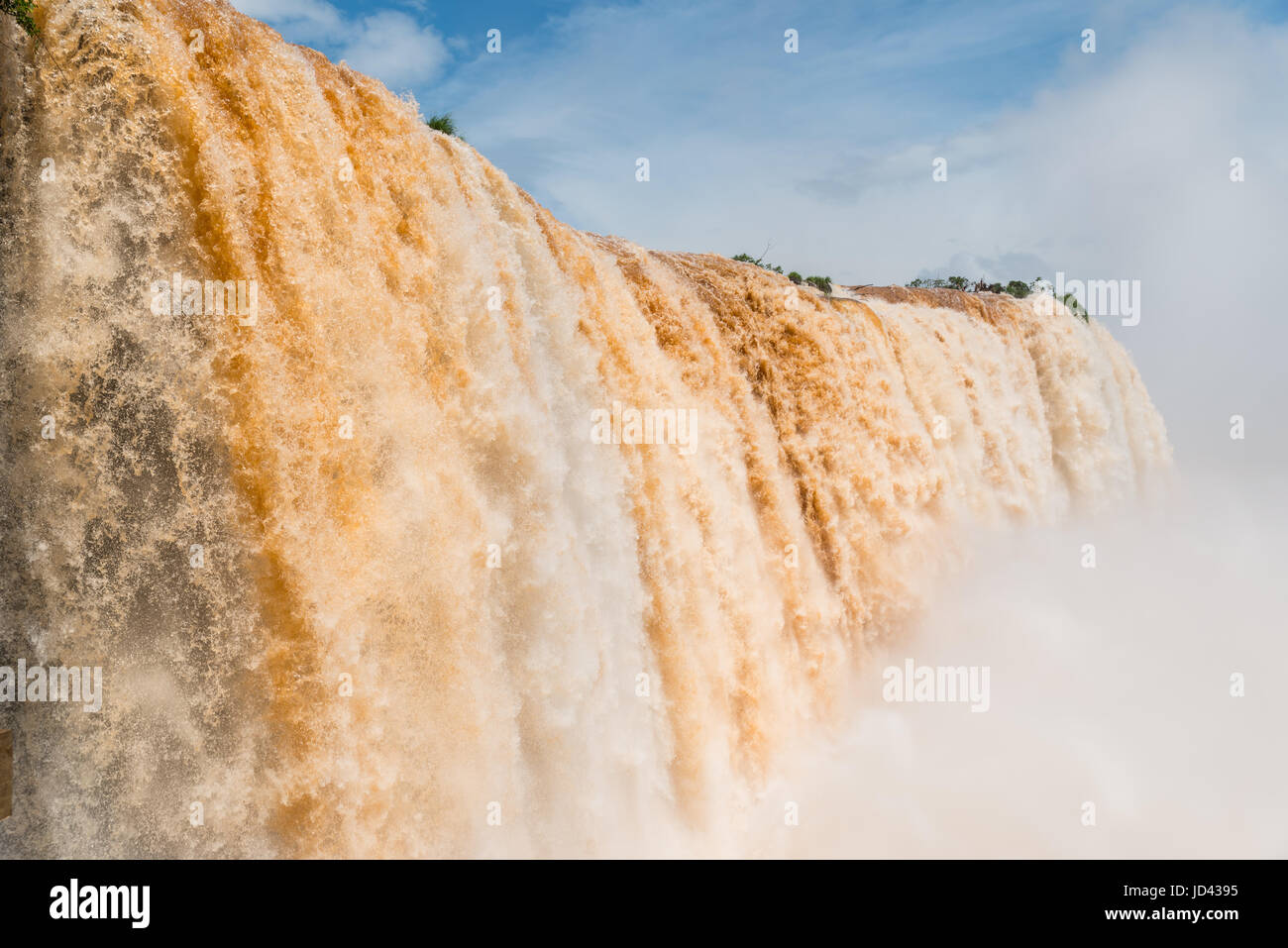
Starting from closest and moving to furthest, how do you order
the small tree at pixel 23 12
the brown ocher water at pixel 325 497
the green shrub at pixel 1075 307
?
the small tree at pixel 23 12, the brown ocher water at pixel 325 497, the green shrub at pixel 1075 307

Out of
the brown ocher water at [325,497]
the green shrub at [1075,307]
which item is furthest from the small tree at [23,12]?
the green shrub at [1075,307]

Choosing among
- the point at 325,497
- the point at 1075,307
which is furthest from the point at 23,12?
the point at 1075,307

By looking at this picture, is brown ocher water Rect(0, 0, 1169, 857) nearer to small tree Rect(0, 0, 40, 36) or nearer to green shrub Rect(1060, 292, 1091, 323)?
small tree Rect(0, 0, 40, 36)

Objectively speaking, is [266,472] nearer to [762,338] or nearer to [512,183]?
[512,183]

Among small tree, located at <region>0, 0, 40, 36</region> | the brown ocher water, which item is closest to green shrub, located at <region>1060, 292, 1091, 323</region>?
the brown ocher water

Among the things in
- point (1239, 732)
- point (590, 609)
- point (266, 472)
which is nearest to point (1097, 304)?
point (1239, 732)

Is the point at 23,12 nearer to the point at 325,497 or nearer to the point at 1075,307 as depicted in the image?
the point at 325,497

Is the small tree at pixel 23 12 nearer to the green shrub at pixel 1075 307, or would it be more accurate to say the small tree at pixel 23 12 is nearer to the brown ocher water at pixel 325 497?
the brown ocher water at pixel 325 497

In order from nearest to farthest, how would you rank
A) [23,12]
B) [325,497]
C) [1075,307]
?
[23,12] → [325,497] → [1075,307]
